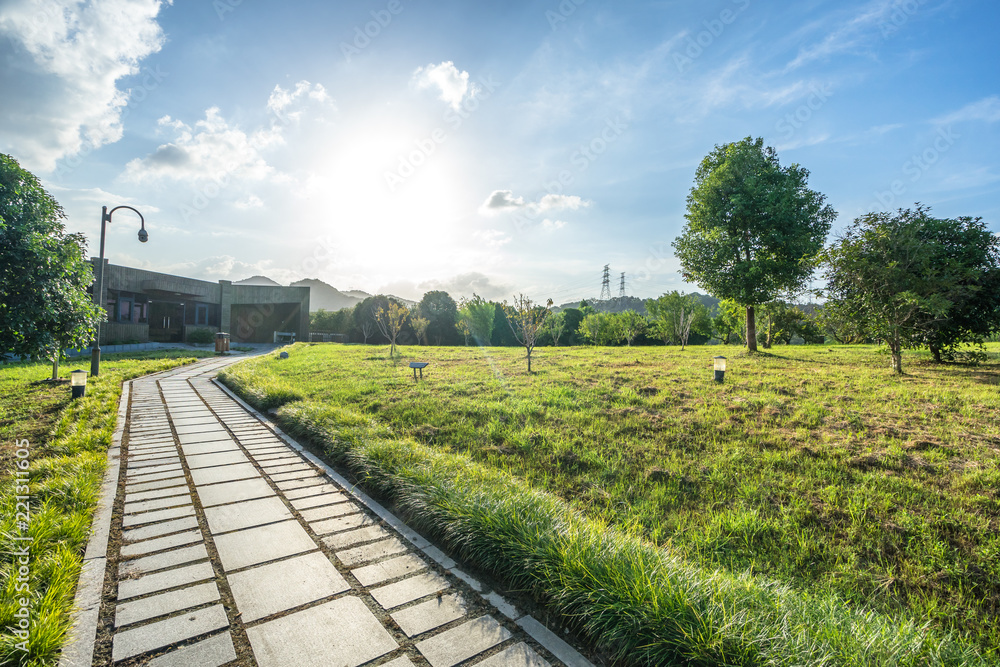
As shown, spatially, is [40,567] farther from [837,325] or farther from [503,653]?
[837,325]

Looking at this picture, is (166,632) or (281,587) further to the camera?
(281,587)


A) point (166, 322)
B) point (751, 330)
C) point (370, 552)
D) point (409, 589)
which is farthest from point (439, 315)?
point (409, 589)

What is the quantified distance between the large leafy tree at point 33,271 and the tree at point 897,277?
15606 mm

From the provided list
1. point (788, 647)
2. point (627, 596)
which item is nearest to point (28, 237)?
point (627, 596)

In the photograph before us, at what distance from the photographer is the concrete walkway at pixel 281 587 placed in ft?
6.26

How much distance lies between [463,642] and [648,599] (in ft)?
3.00

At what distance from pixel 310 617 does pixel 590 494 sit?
236cm

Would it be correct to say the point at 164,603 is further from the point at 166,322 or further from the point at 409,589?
the point at 166,322

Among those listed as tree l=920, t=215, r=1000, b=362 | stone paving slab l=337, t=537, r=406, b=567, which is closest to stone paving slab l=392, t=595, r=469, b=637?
stone paving slab l=337, t=537, r=406, b=567

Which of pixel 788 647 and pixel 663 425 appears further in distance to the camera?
pixel 663 425

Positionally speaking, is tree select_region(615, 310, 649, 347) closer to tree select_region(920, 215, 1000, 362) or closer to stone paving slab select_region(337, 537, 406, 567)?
tree select_region(920, 215, 1000, 362)

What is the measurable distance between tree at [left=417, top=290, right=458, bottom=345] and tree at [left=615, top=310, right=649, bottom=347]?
14172 mm

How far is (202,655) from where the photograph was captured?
1858mm

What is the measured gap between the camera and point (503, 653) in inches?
76.0
